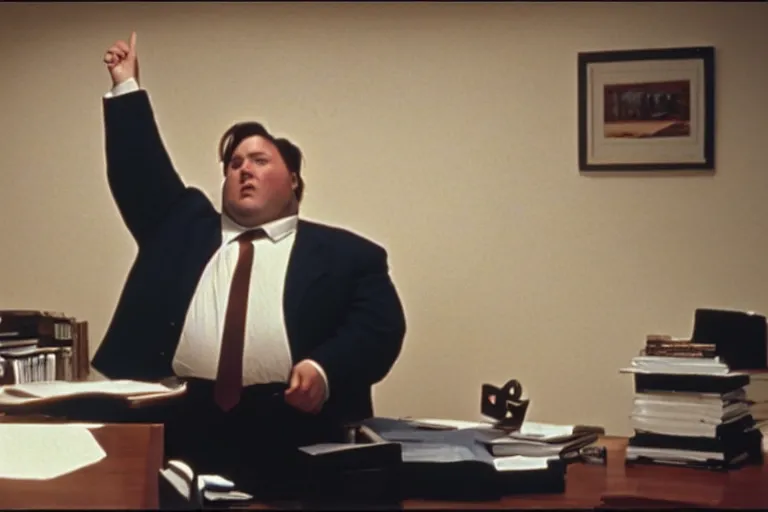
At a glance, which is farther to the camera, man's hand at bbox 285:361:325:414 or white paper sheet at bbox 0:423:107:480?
man's hand at bbox 285:361:325:414

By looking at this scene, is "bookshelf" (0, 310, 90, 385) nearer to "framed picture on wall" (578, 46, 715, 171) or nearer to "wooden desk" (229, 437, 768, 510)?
"wooden desk" (229, 437, 768, 510)

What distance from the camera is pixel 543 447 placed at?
2.20 m

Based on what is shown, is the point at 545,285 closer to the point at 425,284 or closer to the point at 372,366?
the point at 425,284

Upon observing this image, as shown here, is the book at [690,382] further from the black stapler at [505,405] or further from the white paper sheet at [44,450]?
the white paper sheet at [44,450]

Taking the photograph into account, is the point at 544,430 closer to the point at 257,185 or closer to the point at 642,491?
the point at 642,491

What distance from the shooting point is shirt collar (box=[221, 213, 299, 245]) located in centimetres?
234

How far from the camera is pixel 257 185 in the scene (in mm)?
2365

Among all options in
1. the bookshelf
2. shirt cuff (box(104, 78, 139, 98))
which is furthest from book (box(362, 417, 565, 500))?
shirt cuff (box(104, 78, 139, 98))

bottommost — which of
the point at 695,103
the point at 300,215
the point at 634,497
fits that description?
the point at 634,497

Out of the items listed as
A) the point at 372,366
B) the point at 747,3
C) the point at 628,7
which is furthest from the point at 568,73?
the point at 372,366

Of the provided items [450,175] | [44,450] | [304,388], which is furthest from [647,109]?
[44,450]

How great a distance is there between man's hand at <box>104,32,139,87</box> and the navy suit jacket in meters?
0.06

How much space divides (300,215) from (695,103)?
889 mm

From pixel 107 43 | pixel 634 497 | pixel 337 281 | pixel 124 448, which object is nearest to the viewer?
pixel 634 497
